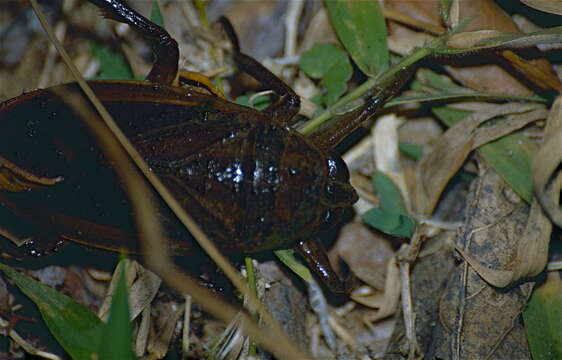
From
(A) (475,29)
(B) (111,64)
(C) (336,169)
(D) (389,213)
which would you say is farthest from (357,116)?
(B) (111,64)

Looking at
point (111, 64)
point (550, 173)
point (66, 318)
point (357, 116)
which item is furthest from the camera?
point (111, 64)

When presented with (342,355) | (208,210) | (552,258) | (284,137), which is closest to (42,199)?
(208,210)

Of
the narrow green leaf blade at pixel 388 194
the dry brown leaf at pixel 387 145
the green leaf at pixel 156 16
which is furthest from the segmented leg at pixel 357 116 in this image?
the green leaf at pixel 156 16

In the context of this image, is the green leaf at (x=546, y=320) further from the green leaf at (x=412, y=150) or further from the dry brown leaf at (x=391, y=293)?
the green leaf at (x=412, y=150)

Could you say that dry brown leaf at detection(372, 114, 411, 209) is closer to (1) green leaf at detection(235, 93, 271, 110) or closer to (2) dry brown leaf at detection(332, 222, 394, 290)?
(2) dry brown leaf at detection(332, 222, 394, 290)

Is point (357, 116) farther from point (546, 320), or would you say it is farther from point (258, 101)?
point (546, 320)

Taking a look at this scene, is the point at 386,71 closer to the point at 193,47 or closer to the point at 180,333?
the point at 193,47
